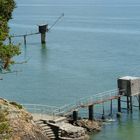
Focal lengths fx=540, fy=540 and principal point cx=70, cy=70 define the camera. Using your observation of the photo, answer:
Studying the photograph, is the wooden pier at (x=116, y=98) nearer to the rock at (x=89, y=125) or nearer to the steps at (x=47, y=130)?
the rock at (x=89, y=125)

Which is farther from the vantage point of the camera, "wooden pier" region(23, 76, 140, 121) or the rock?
"wooden pier" region(23, 76, 140, 121)

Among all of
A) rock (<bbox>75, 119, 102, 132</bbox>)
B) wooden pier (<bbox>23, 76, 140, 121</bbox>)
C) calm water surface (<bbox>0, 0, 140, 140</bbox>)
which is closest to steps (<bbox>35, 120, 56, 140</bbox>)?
calm water surface (<bbox>0, 0, 140, 140</bbox>)

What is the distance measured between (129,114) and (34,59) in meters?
42.9

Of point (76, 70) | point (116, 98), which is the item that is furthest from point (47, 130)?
point (76, 70)

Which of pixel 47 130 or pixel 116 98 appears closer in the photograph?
pixel 47 130

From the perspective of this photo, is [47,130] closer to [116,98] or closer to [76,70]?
[116,98]

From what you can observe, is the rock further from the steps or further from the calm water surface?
the steps

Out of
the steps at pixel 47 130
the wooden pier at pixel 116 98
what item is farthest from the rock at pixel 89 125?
the steps at pixel 47 130

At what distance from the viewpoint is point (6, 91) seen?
60.8 m

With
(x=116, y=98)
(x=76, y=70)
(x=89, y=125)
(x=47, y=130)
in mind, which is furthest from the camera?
(x=76, y=70)

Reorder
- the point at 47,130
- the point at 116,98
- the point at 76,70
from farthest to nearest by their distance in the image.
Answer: the point at 76,70 → the point at 116,98 → the point at 47,130

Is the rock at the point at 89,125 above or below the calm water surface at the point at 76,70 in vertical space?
below

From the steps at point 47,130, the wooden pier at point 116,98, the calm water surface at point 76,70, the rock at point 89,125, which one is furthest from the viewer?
the calm water surface at point 76,70

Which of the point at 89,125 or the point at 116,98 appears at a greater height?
the point at 116,98
